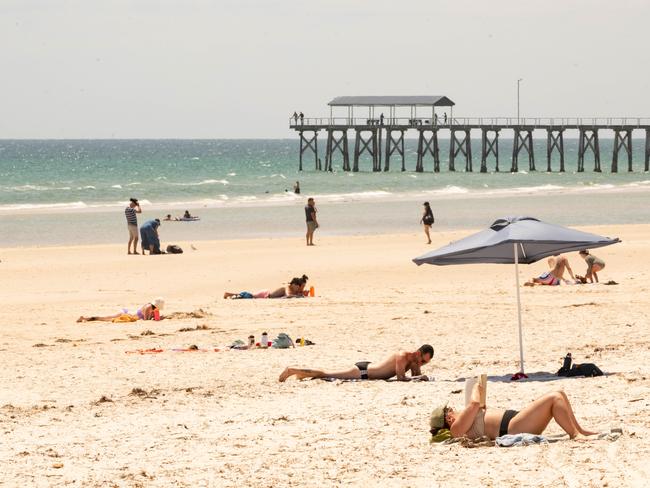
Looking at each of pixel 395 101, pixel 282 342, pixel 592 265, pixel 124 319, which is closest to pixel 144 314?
pixel 124 319

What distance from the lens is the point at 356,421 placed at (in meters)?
9.69

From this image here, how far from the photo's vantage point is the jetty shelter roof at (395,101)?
3179 inches

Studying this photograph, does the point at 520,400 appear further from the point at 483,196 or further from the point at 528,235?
the point at 483,196

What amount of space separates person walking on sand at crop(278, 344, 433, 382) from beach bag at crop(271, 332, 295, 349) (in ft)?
6.51

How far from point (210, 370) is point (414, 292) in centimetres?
720

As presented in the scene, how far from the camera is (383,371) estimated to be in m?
11.6

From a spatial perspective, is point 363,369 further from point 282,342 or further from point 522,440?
point 522,440

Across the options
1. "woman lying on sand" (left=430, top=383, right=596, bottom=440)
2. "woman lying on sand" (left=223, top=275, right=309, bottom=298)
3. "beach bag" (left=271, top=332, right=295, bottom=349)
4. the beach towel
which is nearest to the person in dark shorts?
"woman lying on sand" (left=223, top=275, right=309, bottom=298)

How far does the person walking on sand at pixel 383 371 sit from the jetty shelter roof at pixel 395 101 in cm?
6973

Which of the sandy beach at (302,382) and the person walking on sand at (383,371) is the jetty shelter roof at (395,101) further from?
the person walking on sand at (383,371)

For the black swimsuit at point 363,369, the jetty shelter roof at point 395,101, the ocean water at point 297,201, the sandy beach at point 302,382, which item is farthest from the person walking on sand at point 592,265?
the jetty shelter roof at point 395,101

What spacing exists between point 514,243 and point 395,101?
70503 mm

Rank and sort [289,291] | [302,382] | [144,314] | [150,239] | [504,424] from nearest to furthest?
[504,424] → [302,382] → [144,314] → [289,291] → [150,239]

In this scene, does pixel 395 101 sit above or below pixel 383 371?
above
